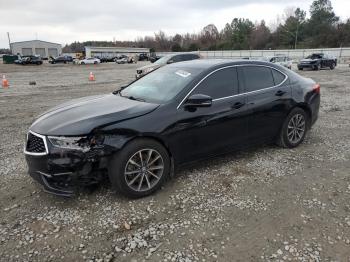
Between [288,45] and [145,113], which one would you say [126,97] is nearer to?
[145,113]

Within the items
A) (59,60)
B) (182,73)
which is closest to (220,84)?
(182,73)

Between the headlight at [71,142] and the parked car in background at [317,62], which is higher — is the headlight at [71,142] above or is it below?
below

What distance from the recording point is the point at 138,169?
12.3 ft

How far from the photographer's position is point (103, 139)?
351 centimetres

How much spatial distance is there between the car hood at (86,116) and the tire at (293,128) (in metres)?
2.52

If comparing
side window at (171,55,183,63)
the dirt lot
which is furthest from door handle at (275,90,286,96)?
side window at (171,55,183,63)

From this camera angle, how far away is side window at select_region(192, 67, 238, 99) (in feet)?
14.2

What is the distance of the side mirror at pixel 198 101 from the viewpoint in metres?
3.99

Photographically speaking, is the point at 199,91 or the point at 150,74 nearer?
the point at 199,91

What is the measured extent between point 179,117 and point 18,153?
3.23 meters

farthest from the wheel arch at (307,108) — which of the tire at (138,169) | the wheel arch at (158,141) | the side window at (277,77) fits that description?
the tire at (138,169)

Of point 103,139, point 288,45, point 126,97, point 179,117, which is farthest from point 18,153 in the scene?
point 288,45

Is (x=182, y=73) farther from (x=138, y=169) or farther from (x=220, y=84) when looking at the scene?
(x=138, y=169)

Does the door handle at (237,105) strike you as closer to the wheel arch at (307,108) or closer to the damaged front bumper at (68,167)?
the wheel arch at (307,108)
